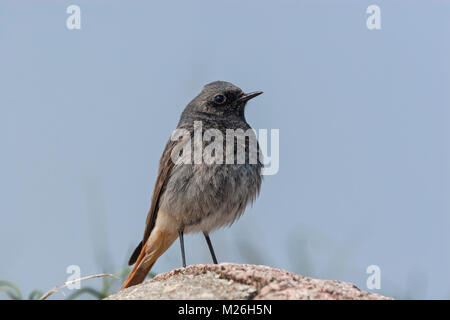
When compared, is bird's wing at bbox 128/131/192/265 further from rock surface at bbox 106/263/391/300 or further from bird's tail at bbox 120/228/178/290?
rock surface at bbox 106/263/391/300

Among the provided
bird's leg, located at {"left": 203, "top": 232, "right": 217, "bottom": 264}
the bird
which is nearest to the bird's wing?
the bird

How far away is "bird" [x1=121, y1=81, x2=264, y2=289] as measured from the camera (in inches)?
232

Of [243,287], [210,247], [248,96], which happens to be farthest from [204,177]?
[243,287]

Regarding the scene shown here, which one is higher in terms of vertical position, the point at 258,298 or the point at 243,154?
the point at 243,154

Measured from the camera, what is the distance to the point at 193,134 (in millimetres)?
6207

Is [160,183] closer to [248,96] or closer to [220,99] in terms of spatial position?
[220,99]

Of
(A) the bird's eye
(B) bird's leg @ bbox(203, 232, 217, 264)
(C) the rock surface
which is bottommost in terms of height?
(B) bird's leg @ bbox(203, 232, 217, 264)

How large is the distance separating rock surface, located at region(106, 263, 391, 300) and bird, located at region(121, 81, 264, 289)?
168 centimetres

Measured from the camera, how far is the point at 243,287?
371 centimetres
